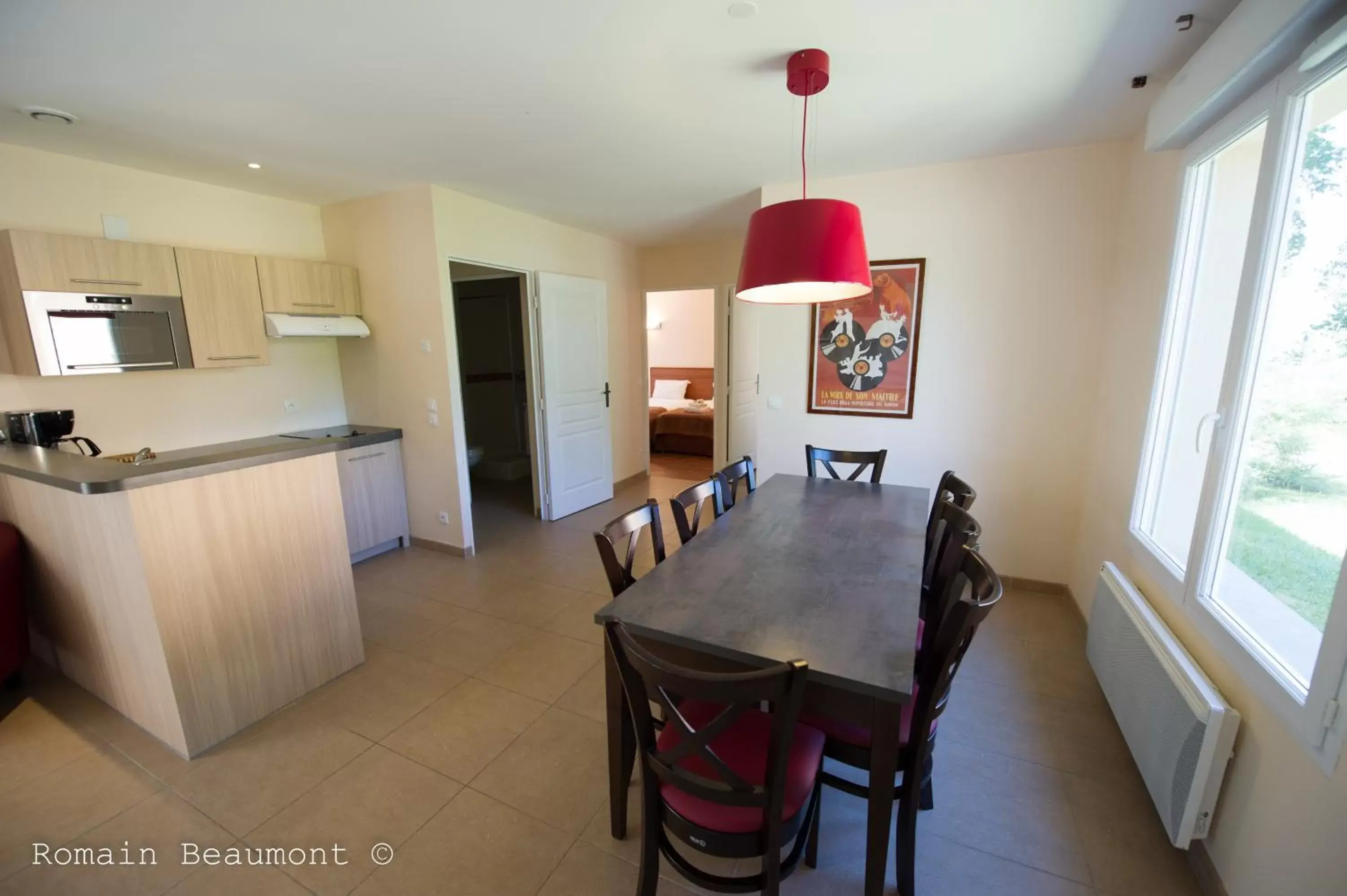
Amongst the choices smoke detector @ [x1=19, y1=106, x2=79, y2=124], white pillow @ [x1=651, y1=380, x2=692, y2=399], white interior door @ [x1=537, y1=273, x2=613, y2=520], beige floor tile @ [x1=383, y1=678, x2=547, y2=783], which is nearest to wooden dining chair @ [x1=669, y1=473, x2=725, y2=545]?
beige floor tile @ [x1=383, y1=678, x2=547, y2=783]

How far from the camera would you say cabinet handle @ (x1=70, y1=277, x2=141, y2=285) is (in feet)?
8.73

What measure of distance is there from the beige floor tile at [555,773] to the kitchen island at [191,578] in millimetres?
1116

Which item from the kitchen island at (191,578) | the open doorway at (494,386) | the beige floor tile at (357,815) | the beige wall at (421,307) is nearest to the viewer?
the beige floor tile at (357,815)

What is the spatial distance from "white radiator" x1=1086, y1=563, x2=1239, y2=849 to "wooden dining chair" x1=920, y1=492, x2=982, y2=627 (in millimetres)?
609

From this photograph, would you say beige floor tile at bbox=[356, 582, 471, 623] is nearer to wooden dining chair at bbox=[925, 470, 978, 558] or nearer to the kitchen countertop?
the kitchen countertop

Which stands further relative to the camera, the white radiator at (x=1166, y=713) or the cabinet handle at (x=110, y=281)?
the cabinet handle at (x=110, y=281)

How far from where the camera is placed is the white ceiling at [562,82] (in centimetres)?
169

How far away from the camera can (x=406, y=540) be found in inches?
162

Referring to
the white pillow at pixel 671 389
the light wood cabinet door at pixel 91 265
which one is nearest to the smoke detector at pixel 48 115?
the light wood cabinet door at pixel 91 265

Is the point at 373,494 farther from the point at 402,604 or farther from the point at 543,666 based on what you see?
the point at 543,666

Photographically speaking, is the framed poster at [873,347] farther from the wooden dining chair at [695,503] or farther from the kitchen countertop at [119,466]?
the kitchen countertop at [119,466]

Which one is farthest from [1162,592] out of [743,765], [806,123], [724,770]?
[806,123]

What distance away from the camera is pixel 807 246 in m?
1.65

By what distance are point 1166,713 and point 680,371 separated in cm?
739
